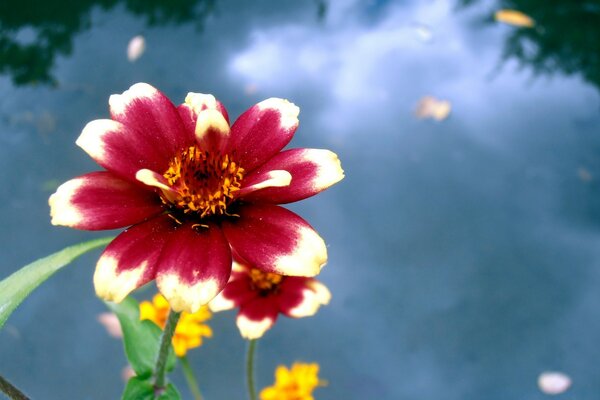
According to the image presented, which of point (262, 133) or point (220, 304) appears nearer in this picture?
point (262, 133)

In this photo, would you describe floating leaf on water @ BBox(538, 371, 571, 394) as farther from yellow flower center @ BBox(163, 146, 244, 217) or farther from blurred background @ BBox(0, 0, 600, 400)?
yellow flower center @ BBox(163, 146, 244, 217)

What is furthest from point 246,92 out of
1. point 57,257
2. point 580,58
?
point 57,257

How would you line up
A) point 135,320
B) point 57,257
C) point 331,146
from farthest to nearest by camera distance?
point 331,146 < point 135,320 < point 57,257

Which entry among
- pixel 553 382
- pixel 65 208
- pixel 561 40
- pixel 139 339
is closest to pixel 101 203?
pixel 65 208

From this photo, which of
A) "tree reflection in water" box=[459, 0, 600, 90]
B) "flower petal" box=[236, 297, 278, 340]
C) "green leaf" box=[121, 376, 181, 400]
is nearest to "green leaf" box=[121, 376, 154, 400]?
"green leaf" box=[121, 376, 181, 400]

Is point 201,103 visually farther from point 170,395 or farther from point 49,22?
point 49,22

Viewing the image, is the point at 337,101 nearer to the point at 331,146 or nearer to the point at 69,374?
the point at 331,146
